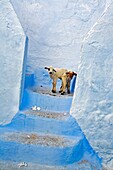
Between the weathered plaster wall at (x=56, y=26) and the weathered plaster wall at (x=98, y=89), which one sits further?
the weathered plaster wall at (x=56, y=26)

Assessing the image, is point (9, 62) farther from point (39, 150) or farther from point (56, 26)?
point (56, 26)

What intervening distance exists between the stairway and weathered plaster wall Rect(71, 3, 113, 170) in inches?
7.4

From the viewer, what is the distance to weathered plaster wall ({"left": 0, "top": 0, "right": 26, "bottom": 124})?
4648 millimetres

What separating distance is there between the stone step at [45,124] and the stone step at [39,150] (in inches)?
12.7

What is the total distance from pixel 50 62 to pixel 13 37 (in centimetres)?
202

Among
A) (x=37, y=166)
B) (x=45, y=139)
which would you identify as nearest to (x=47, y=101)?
(x=45, y=139)

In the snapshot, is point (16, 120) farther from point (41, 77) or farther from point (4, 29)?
point (41, 77)

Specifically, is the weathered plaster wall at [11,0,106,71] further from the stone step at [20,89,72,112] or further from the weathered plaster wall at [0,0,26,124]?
the weathered plaster wall at [0,0,26,124]

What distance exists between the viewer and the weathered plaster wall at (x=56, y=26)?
654 cm

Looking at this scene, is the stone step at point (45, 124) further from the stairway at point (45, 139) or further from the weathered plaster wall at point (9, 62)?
the weathered plaster wall at point (9, 62)

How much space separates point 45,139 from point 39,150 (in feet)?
0.89

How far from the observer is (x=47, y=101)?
4938 millimetres

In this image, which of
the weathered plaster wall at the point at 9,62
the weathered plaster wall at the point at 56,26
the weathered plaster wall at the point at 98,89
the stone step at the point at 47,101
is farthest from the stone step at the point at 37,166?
the weathered plaster wall at the point at 56,26

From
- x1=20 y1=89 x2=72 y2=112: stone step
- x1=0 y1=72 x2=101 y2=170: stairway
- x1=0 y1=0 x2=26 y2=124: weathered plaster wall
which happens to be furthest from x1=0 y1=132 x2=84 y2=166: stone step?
x1=20 y1=89 x2=72 y2=112: stone step
